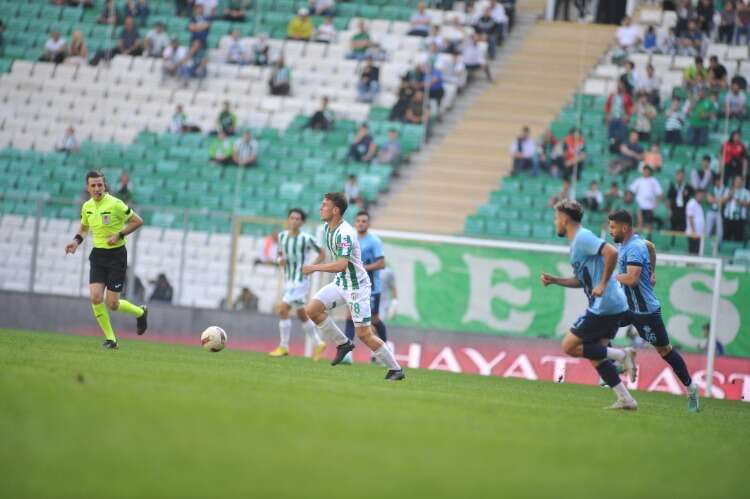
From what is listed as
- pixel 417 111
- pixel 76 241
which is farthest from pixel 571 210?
pixel 417 111

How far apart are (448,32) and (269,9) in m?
5.19

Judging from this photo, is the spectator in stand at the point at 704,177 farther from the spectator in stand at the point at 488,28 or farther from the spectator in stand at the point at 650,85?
the spectator in stand at the point at 488,28

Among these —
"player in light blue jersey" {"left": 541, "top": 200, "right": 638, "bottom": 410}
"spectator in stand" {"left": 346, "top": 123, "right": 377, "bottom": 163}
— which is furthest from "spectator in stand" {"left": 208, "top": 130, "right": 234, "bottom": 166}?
"player in light blue jersey" {"left": 541, "top": 200, "right": 638, "bottom": 410}

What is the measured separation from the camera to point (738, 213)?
26.3 m

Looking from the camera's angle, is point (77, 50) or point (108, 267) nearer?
point (108, 267)

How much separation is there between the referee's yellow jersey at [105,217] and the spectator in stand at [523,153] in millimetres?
13588

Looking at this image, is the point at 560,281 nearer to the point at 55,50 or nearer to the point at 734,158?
the point at 734,158

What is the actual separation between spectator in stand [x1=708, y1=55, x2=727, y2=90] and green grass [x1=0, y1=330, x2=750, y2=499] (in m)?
15.9

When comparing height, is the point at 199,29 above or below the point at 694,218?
above

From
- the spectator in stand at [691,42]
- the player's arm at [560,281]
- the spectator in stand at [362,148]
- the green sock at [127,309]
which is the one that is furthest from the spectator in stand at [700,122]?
the player's arm at [560,281]

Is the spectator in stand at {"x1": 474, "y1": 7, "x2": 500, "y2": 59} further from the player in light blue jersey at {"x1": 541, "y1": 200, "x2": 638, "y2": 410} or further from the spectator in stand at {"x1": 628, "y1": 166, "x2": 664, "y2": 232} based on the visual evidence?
the player in light blue jersey at {"x1": 541, "y1": 200, "x2": 638, "y2": 410}

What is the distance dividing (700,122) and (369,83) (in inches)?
309

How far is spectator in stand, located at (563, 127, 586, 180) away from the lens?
94.4 feet

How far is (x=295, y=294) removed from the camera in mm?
21141
